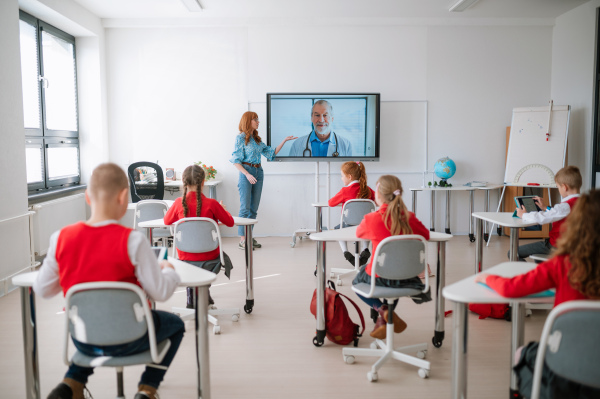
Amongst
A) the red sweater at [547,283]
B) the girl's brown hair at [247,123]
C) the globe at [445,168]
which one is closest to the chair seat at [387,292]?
the red sweater at [547,283]

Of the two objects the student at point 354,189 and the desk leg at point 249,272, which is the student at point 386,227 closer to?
the desk leg at point 249,272

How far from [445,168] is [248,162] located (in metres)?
2.67

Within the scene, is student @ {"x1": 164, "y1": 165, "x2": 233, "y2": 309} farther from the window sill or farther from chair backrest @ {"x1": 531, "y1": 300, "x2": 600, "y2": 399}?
the window sill

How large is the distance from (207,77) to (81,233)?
5.78 m

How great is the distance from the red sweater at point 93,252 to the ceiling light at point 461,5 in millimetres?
5742

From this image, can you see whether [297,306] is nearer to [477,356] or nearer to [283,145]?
[477,356]

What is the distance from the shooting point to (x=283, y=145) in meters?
7.26

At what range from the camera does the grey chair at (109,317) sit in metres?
1.96

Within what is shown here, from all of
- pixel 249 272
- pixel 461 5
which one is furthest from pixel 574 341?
pixel 461 5

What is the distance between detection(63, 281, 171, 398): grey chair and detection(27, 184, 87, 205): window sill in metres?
4.10

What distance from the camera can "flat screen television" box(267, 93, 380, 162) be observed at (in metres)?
7.23

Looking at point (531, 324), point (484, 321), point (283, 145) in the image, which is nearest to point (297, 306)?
point (484, 321)

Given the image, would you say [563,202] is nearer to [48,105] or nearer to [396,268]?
[396,268]

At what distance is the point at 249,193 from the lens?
6.55 meters
